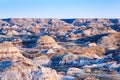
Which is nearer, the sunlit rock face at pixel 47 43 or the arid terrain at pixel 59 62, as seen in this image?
the arid terrain at pixel 59 62

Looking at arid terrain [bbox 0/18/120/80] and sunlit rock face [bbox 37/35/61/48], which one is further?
sunlit rock face [bbox 37/35/61/48]

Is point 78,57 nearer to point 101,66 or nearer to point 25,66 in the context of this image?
point 101,66

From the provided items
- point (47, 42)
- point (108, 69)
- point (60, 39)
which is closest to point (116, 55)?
point (108, 69)

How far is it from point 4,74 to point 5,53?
1197 inches

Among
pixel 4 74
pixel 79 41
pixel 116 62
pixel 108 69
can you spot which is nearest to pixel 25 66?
pixel 4 74

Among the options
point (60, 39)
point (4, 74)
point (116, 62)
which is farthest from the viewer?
point (60, 39)

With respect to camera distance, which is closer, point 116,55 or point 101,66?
point 101,66

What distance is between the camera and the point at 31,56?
71.4 metres

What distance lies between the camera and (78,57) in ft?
221

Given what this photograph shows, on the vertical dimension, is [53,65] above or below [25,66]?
below

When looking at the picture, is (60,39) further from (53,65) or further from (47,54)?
(53,65)

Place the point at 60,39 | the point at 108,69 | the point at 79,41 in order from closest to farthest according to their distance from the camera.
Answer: the point at 108,69, the point at 79,41, the point at 60,39

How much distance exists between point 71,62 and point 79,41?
4825cm

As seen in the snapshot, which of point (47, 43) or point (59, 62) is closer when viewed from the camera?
point (59, 62)
